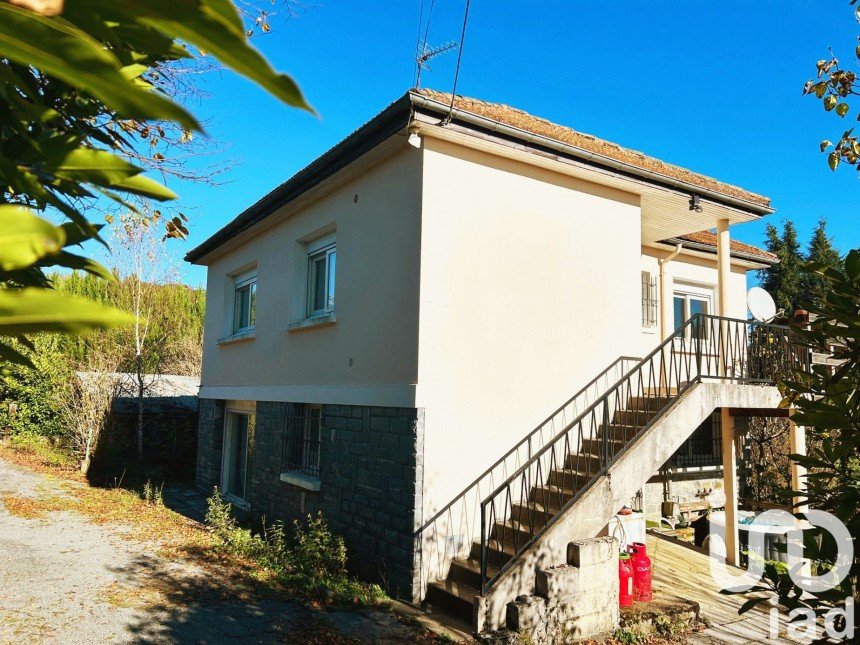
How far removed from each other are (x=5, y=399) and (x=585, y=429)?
1688 centimetres

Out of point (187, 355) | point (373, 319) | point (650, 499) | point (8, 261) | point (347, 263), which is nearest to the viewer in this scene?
point (8, 261)

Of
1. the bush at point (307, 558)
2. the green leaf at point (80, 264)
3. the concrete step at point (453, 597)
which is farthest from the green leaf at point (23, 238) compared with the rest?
the bush at point (307, 558)

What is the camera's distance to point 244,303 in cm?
1314

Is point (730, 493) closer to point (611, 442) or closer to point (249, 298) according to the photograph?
point (611, 442)

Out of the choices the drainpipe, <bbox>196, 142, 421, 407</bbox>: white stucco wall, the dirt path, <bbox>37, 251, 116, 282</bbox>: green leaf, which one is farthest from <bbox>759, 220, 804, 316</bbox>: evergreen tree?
<bbox>37, 251, 116, 282</bbox>: green leaf

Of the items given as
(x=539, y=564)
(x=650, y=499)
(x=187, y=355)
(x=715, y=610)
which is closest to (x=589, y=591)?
Answer: (x=539, y=564)

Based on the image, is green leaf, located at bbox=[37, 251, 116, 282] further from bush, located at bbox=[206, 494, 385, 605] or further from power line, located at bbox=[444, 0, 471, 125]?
bush, located at bbox=[206, 494, 385, 605]

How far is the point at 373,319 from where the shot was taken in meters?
8.07

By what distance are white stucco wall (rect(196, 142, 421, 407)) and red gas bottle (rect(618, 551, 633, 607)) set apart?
3.10 metres

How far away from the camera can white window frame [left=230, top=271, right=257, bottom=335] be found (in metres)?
12.5

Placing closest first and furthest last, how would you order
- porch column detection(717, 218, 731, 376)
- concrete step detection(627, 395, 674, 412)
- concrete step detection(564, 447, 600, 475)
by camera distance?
concrete step detection(564, 447, 600, 475) < concrete step detection(627, 395, 674, 412) < porch column detection(717, 218, 731, 376)

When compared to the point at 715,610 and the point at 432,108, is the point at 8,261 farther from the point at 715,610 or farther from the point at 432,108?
the point at 715,610

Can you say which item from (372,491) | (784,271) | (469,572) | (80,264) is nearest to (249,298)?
(372,491)

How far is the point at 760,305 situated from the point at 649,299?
2258mm
